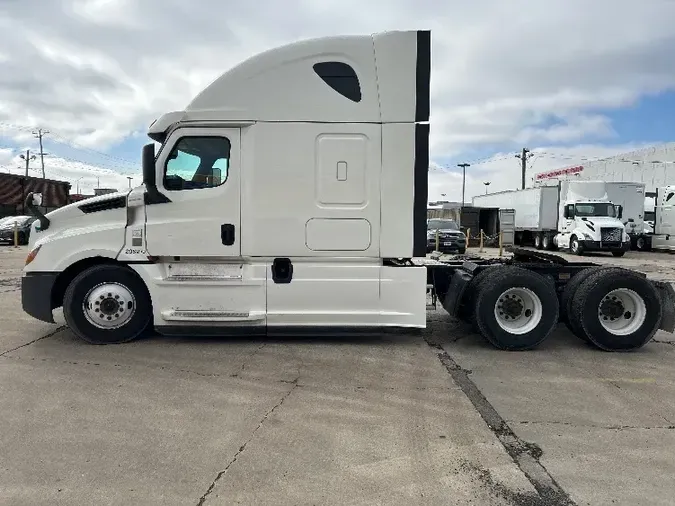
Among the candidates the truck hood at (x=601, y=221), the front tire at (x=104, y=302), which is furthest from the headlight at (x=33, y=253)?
the truck hood at (x=601, y=221)

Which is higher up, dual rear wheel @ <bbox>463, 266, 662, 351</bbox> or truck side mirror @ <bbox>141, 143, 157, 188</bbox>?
truck side mirror @ <bbox>141, 143, 157, 188</bbox>

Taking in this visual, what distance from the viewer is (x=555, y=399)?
15.6 ft

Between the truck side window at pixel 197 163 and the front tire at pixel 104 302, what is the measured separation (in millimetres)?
1275

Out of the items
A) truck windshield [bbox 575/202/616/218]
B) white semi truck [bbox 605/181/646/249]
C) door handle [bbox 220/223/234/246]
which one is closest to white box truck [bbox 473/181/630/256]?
truck windshield [bbox 575/202/616/218]

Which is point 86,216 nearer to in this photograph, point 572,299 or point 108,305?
point 108,305

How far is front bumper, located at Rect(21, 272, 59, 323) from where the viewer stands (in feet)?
20.6

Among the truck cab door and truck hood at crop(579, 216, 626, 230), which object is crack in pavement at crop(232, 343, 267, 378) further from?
truck hood at crop(579, 216, 626, 230)

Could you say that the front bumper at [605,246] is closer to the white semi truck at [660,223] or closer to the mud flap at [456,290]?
the white semi truck at [660,223]

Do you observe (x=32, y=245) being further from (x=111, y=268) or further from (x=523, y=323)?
(x=523, y=323)

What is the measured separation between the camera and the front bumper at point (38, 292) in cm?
627

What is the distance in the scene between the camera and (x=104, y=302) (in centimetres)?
630

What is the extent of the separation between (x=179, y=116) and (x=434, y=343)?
425cm

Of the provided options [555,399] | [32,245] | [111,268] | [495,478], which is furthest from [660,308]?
[32,245]

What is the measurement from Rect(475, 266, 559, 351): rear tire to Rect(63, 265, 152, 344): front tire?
416 cm
